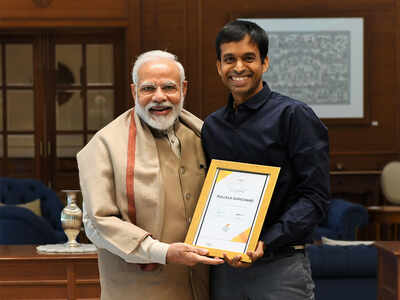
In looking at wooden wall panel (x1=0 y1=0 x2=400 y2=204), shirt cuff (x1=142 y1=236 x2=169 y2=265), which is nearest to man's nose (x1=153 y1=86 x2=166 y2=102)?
shirt cuff (x1=142 y1=236 x2=169 y2=265)

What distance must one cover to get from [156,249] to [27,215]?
137 inches

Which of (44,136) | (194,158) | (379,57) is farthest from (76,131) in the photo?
(194,158)

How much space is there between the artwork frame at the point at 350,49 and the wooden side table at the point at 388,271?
4.51m

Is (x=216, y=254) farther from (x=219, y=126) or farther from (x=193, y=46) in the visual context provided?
(x=193, y=46)

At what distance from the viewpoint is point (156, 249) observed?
6.86 ft

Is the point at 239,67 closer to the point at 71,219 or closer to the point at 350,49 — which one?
the point at 71,219

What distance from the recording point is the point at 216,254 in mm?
2064

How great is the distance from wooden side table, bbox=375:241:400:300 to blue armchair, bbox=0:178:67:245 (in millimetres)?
2764

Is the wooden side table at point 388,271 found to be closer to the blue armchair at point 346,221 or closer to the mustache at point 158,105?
the mustache at point 158,105

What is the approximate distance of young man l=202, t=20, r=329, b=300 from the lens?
2088 millimetres

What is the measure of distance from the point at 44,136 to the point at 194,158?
6049 millimetres

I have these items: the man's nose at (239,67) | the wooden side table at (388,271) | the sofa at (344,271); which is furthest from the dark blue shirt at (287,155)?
the sofa at (344,271)

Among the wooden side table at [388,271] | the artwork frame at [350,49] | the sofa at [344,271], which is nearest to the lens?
the wooden side table at [388,271]

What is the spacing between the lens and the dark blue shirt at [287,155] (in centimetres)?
208
